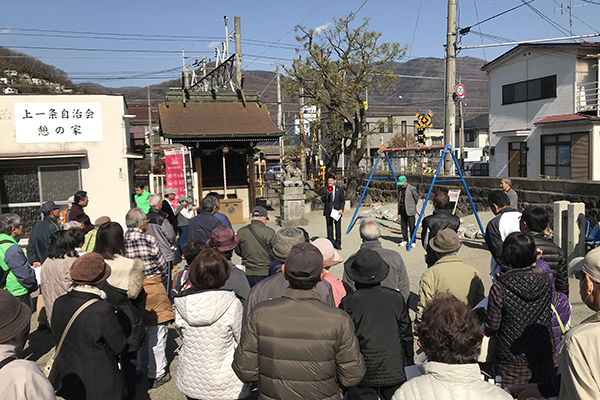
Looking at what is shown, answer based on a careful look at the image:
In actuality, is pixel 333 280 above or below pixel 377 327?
above

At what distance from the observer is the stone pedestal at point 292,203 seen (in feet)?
45.8

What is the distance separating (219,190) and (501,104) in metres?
16.8

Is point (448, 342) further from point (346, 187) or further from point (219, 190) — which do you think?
point (346, 187)

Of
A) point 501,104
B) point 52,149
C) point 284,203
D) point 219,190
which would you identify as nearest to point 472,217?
point 284,203

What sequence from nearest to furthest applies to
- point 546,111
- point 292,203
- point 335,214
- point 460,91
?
point 335,214, point 460,91, point 292,203, point 546,111

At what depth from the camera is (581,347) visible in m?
1.83

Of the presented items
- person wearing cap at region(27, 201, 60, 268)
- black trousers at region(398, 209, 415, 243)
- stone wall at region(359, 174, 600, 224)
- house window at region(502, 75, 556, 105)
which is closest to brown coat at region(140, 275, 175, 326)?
person wearing cap at region(27, 201, 60, 268)

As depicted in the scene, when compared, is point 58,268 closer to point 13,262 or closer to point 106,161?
point 13,262

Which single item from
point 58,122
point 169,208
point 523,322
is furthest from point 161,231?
point 58,122

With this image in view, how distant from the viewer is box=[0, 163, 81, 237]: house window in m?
10.8

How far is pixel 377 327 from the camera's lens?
2850 mm

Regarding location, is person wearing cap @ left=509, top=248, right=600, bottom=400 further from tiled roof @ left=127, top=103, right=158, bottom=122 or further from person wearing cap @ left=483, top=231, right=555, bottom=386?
tiled roof @ left=127, top=103, right=158, bottom=122

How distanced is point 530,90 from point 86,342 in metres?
24.1

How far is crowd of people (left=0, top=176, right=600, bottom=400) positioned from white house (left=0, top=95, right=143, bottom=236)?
705 centimetres
